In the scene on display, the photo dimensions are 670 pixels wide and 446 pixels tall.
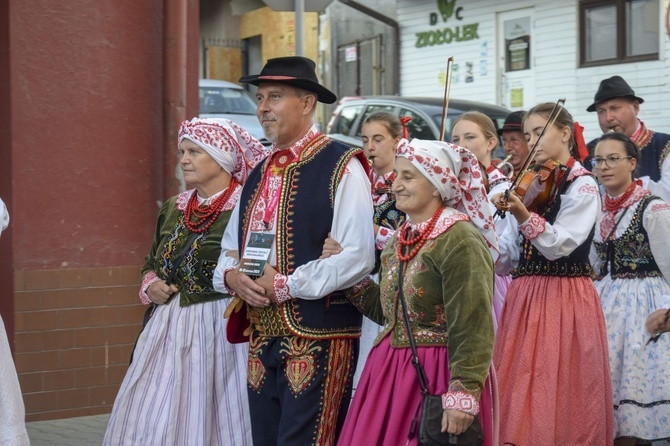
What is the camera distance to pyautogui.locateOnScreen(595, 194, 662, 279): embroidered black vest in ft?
22.2

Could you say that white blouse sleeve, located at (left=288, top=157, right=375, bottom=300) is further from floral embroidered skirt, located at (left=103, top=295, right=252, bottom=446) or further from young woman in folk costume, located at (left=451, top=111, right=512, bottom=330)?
young woman in folk costume, located at (left=451, top=111, right=512, bottom=330)

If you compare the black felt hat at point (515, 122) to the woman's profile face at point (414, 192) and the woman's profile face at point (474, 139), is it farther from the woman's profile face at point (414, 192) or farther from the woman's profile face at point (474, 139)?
the woman's profile face at point (414, 192)

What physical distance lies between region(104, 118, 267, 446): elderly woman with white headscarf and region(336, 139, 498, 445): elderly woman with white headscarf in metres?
1.29

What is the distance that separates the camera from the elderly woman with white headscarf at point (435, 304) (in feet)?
14.5

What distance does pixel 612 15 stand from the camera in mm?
18109

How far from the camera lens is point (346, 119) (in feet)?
50.7

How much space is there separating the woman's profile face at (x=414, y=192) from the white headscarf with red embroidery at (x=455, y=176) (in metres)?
0.03

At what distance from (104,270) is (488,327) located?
12.7 feet

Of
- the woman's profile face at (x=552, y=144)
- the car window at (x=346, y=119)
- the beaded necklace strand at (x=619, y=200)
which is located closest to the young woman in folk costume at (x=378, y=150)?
the woman's profile face at (x=552, y=144)

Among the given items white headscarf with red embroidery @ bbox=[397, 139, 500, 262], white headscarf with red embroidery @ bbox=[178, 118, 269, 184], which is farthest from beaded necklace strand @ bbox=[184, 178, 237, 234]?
white headscarf with red embroidery @ bbox=[397, 139, 500, 262]

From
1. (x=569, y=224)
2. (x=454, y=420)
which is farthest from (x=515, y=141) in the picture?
(x=454, y=420)

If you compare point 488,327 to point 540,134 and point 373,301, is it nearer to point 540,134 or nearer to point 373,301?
point 373,301

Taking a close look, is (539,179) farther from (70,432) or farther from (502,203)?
(70,432)

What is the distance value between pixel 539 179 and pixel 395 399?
1899mm
